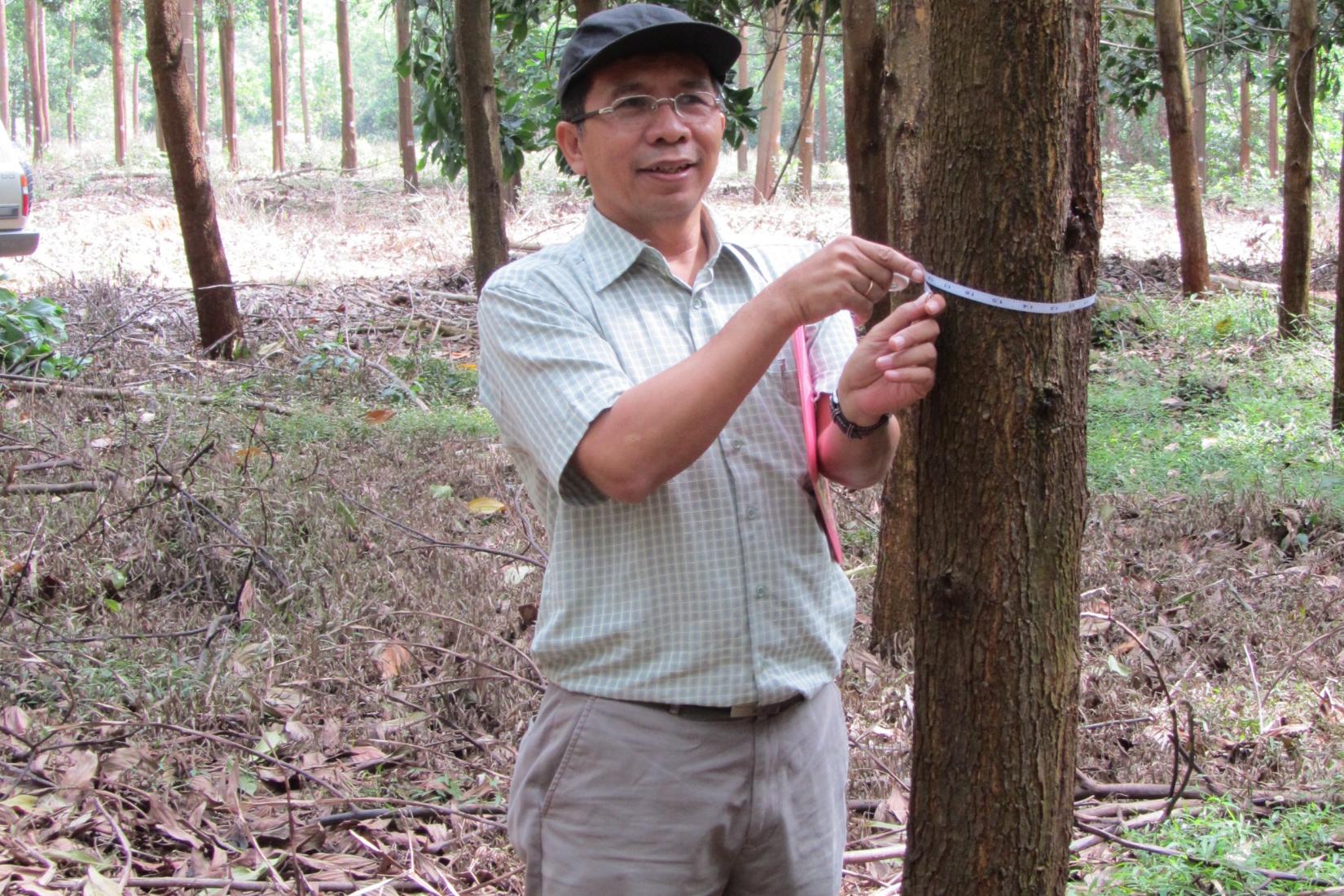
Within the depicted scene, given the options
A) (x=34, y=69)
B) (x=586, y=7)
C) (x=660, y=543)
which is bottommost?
(x=660, y=543)

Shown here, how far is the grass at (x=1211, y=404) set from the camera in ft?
18.3

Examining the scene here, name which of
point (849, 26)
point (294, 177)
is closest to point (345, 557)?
point (849, 26)

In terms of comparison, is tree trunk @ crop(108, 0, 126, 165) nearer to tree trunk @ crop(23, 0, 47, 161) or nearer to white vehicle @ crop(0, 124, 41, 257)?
tree trunk @ crop(23, 0, 47, 161)

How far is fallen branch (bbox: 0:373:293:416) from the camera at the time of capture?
248 inches

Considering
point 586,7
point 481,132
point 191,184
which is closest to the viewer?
point 586,7

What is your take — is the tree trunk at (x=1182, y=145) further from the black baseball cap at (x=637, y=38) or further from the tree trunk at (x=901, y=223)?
the black baseball cap at (x=637, y=38)

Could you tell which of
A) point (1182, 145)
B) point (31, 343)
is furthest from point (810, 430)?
point (1182, 145)

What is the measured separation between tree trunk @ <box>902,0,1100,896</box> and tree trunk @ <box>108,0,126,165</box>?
25.0m

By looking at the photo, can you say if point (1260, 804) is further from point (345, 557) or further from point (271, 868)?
point (345, 557)

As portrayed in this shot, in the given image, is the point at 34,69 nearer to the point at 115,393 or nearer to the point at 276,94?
the point at 276,94

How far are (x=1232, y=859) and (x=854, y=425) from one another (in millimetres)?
1500

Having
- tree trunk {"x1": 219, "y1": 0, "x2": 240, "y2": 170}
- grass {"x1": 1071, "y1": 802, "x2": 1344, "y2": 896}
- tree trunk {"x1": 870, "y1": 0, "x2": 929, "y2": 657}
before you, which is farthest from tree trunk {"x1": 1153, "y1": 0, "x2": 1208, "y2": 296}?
tree trunk {"x1": 219, "y1": 0, "x2": 240, "y2": 170}

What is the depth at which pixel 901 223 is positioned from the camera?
3260 millimetres

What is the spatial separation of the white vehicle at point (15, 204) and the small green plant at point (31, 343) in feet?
7.82
